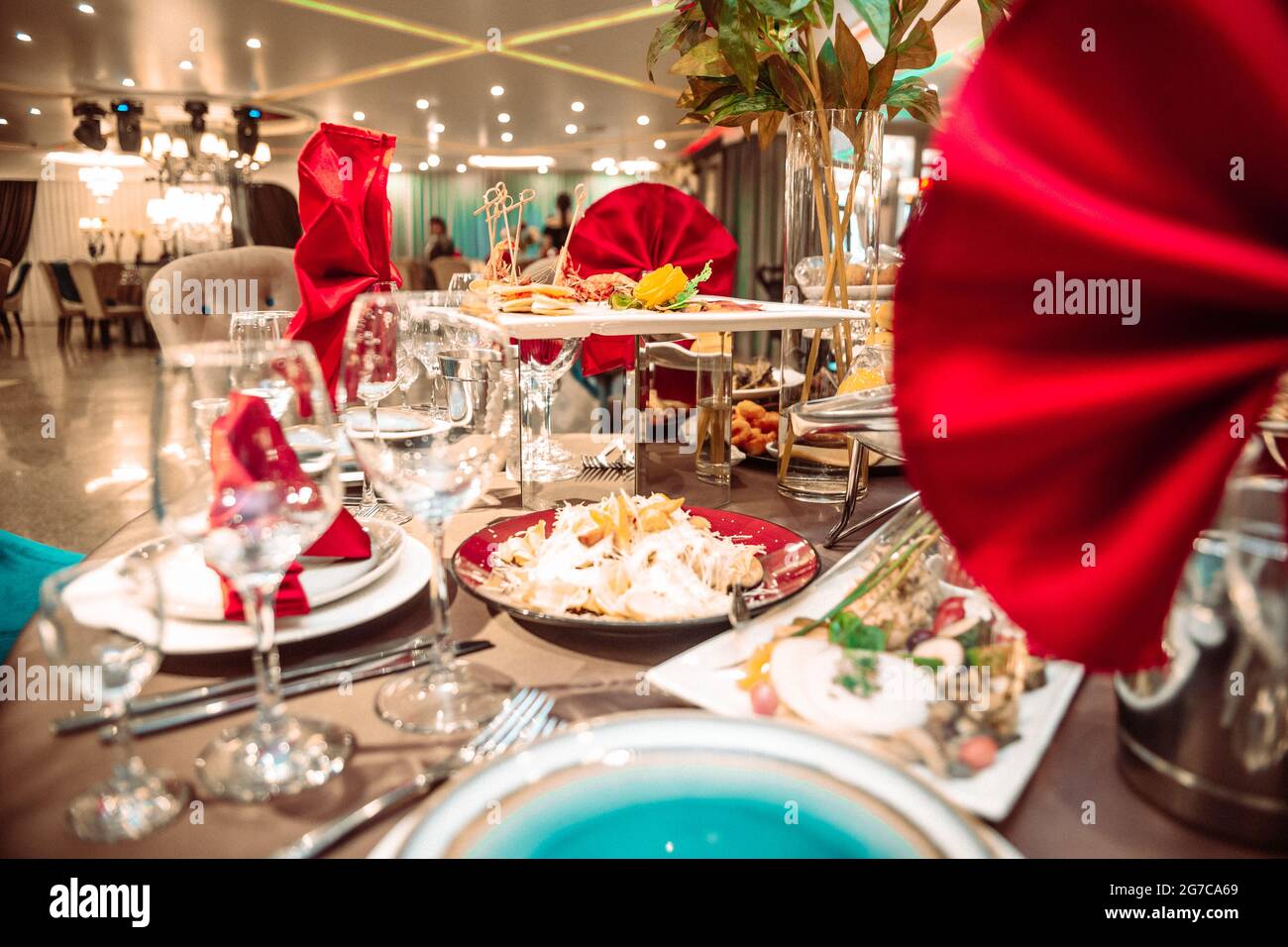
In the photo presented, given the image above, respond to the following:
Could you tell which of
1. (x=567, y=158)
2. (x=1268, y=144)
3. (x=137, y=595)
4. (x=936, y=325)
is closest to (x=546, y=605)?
(x=137, y=595)

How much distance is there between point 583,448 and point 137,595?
3.48ft

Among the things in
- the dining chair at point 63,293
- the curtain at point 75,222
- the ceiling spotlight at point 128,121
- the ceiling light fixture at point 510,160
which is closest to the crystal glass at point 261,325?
the ceiling spotlight at point 128,121

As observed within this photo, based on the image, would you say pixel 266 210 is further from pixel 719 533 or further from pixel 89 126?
pixel 719 533

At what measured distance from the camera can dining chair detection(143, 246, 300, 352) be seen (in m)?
1.76

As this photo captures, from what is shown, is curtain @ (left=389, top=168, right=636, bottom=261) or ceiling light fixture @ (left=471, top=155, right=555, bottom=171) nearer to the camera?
ceiling light fixture @ (left=471, top=155, right=555, bottom=171)

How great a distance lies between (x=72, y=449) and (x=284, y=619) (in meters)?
5.51

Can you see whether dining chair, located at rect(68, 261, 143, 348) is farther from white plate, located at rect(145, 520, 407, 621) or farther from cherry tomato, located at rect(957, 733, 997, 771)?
cherry tomato, located at rect(957, 733, 997, 771)

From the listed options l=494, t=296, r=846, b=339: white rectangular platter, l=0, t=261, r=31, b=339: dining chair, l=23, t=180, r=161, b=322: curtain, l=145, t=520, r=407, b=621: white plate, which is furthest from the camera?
l=23, t=180, r=161, b=322: curtain

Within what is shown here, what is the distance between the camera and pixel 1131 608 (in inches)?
16.9

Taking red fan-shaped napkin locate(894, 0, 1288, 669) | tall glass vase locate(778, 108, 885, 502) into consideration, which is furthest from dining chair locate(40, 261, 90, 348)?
red fan-shaped napkin locate(894, 0, 1288, 669)

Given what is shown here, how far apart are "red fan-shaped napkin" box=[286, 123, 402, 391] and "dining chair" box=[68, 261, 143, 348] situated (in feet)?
41.3

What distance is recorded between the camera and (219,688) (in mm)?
622

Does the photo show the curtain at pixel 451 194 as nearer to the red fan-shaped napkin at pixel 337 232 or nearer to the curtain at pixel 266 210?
the curtain at pixel 266 210

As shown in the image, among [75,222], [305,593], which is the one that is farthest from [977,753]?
[75,222]
